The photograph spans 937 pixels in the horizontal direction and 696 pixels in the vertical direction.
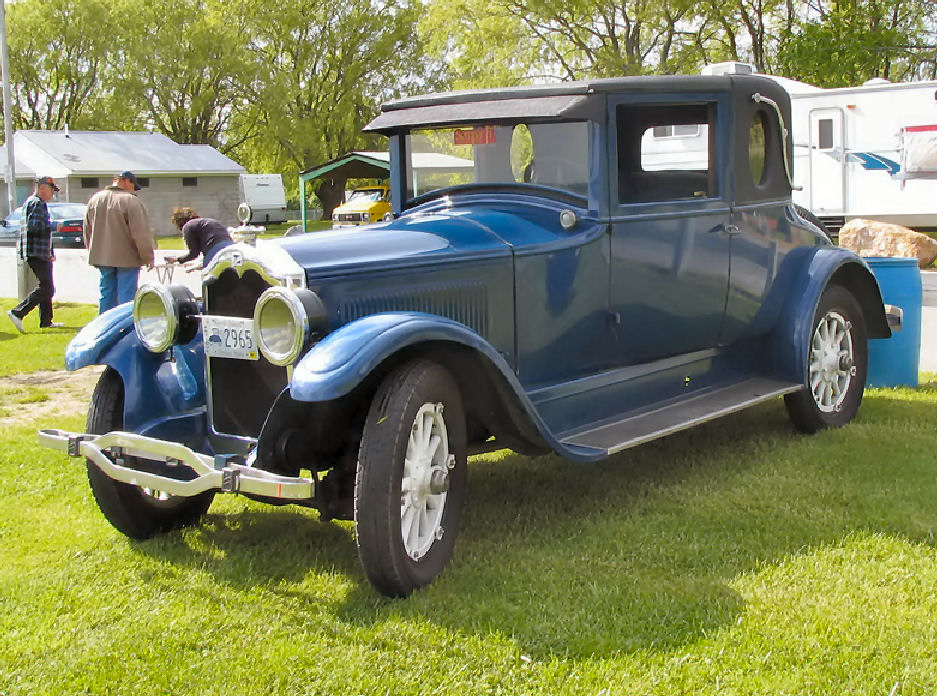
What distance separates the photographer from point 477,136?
530 centimetres

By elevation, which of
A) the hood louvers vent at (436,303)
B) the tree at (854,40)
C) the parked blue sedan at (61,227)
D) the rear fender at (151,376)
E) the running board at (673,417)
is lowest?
the running board at (673,417)

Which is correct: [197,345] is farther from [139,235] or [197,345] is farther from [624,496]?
[139,235]

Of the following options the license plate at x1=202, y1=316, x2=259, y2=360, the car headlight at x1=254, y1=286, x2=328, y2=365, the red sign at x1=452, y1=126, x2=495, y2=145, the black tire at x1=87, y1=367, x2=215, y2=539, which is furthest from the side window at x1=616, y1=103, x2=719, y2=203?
the black tire at x1=87, y1=367, x2=215, y2=539

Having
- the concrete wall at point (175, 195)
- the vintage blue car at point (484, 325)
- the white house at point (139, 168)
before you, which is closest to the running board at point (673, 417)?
the vintage blue car at point (484, 325)

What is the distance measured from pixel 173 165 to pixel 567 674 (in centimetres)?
4003

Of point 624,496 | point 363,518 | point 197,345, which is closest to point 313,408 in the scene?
point 363,518

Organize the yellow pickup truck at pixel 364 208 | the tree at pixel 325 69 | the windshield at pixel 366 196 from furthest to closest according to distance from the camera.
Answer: the tree at pixel 325 69, the windshield at pixel 366 196, the yellow pickup truck at pixel 364 208

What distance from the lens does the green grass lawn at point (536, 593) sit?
331 centimetres

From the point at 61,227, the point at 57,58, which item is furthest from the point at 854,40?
the point at 57,58

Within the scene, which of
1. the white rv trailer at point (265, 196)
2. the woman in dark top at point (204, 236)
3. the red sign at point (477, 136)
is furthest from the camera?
the white rv trailer at point (265, 196)

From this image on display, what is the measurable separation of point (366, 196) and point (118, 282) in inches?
946

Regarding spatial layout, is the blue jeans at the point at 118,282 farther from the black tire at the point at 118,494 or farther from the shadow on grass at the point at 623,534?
the black tire at the point at 118,494

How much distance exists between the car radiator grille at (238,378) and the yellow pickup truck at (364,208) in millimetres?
26957

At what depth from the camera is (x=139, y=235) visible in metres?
9.83
